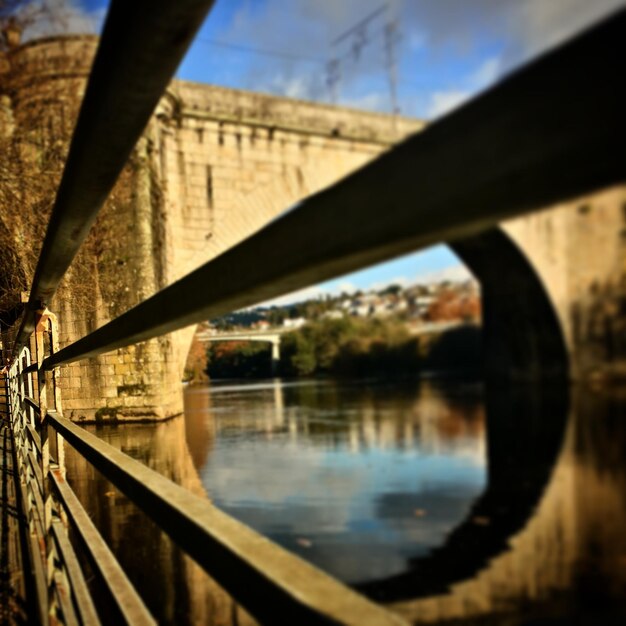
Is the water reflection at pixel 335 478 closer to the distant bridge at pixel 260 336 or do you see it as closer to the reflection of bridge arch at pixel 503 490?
the reflection of bridge arch at pixel 503 490

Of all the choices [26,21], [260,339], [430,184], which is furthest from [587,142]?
[26,21]

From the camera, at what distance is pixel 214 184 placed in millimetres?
9867

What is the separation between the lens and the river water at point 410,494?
1.84 feet

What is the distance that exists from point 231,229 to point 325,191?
979 cm

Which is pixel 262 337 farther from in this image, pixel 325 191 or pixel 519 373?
pixel 325 191

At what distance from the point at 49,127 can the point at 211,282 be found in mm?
5013

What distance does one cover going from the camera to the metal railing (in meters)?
0.18

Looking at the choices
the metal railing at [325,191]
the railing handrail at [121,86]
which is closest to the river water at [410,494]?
the metal railing at [325,191]

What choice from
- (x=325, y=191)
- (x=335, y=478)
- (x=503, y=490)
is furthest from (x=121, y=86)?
(x=335, y=478)

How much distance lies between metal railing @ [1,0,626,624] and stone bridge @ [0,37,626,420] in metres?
0.01

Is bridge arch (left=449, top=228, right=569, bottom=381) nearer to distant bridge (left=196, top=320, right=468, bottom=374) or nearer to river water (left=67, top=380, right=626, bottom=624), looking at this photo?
river water (left=67, top=380, right=626, bottom=624)

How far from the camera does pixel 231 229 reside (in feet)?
32.6

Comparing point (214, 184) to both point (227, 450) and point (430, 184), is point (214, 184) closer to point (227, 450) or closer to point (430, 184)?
point (227, 450)

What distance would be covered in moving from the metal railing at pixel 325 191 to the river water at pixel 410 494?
152 millimetres
